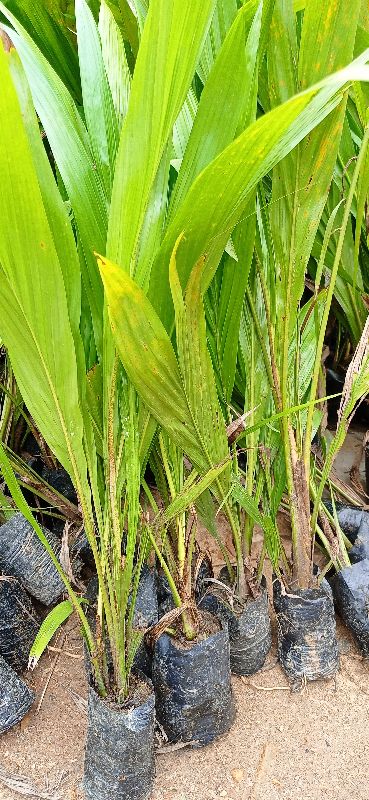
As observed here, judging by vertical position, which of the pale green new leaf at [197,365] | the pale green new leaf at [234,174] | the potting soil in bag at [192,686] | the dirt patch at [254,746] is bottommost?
the dirt patch at [254,746]

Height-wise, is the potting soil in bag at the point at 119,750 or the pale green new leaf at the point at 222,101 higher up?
the pale green new leaf at the point at 222,101

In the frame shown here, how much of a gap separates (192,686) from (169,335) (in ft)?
1.39

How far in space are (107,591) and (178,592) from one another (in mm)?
121

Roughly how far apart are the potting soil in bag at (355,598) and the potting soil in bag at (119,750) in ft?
1.13

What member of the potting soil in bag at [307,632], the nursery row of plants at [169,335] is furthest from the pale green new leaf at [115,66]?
the potting soil in bag at [307,632]

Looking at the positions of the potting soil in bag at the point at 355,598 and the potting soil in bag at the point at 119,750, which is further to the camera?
the potting soil in bag at the point at 355,598

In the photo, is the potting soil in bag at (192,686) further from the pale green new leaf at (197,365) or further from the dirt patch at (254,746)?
the pale green new leaf at (197,365)

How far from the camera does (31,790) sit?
0.79 metres

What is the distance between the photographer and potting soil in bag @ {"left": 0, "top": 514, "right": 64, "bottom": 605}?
0.98m

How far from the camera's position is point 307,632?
90 centimetres

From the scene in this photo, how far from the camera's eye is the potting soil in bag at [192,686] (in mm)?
806

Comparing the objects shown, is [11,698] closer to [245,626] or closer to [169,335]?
[245,626]

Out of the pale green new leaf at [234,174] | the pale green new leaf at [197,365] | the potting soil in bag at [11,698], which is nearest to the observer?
the pale green new leaf at [234,174]

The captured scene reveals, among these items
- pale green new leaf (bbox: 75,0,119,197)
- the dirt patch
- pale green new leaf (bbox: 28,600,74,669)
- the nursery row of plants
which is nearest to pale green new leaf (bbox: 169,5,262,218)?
the nursery row of plants
